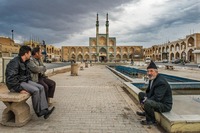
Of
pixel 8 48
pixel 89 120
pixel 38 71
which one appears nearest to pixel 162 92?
pixel 89 120

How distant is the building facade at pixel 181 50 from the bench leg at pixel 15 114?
43197 millimetres

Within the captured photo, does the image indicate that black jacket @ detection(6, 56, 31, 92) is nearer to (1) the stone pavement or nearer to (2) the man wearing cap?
(1) the stone pavement

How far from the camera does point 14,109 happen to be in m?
3.43

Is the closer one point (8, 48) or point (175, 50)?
point (8, 48)

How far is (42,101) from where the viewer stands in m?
3.65

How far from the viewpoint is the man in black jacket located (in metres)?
3.52

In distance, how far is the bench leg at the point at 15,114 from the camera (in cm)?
344

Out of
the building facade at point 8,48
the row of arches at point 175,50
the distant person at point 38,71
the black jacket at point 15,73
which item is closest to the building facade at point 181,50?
the row of arches at point 175,50

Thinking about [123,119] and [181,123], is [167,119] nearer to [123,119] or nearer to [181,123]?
[181,123]

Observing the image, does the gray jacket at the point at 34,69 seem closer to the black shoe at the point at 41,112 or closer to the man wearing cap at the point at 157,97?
the black shoe at the point at 41,112

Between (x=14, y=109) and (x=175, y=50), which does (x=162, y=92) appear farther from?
(x=175, y=50)

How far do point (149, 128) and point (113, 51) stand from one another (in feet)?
254

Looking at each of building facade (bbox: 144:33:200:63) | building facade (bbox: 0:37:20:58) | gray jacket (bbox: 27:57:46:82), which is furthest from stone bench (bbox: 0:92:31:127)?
building facade (bbox: 144:33:200:63)

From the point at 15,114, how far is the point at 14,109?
3.8 inches
